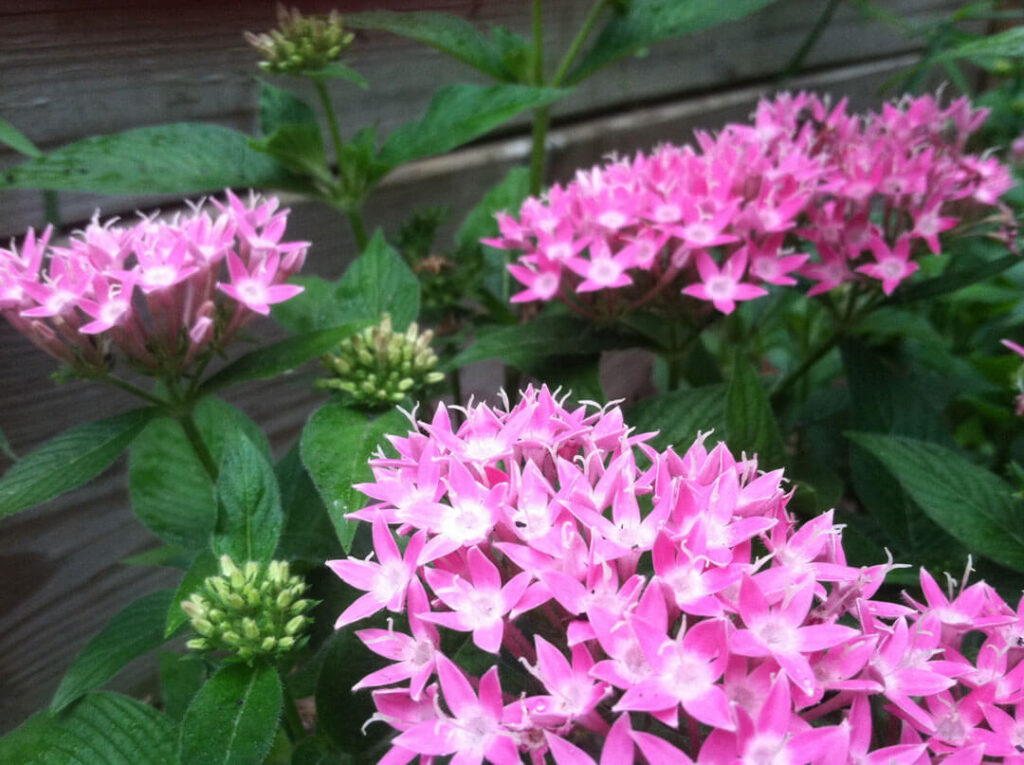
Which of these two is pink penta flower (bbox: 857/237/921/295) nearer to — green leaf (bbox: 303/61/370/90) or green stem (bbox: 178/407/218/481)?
green leaf (bbox: 303/61/370/90)

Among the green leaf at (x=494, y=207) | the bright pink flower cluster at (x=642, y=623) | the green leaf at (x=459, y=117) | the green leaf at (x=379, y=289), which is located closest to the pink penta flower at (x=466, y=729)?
the bright pink flower cluster at (x=642, y=623)

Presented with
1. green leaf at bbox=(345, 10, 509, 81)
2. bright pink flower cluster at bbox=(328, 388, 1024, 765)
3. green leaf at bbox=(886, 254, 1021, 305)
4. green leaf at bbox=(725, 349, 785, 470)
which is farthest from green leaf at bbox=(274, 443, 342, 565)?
green leaf at bbox=(886, 254, 1021, 305)

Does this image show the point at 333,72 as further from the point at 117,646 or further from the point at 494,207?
the point at 117,646

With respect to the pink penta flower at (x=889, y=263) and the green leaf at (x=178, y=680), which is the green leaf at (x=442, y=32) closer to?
the pink penta flower at (x=889, y=263)

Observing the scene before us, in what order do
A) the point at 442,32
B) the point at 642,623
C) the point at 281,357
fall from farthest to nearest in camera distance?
1. the point at 442,32
2. the point at 281,357
3. the point at 642,623

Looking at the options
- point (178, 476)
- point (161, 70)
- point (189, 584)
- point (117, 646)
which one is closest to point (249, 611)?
point (189, 584)
